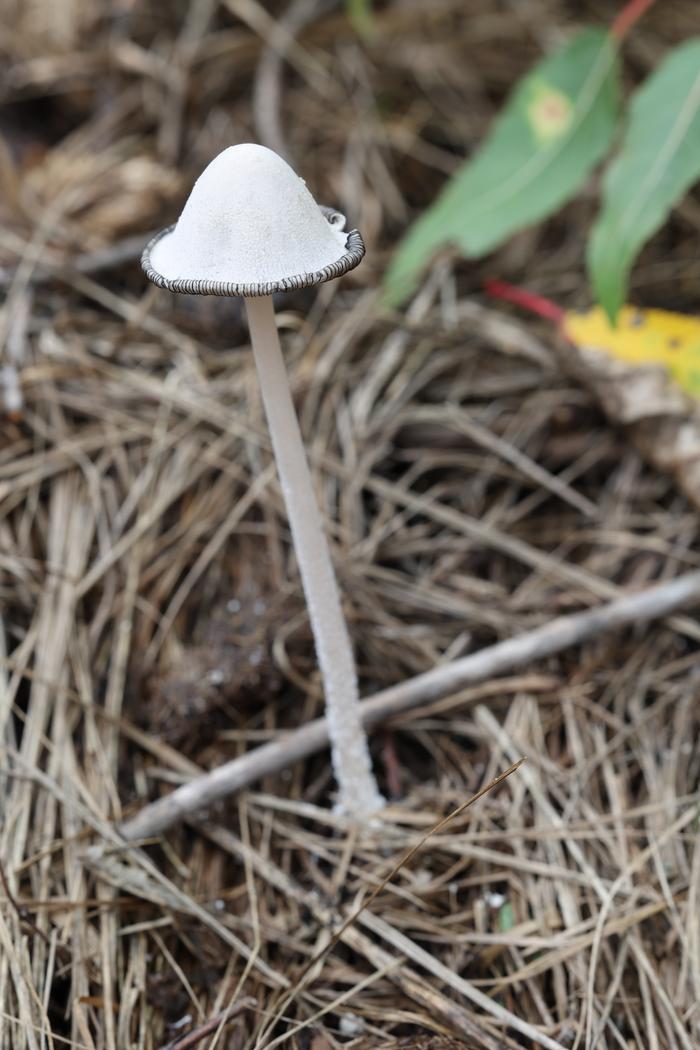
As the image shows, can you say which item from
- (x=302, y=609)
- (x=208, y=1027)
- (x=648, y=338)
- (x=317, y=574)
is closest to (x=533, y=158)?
(x=648, y=338)

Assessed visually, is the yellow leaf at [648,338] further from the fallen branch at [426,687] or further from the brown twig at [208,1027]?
the brown twig at [208,1027]

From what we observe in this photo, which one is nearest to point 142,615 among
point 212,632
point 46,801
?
point 212,632

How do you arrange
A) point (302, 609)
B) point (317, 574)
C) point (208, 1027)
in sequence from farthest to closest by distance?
point (302, 609), point (317, 574), point (208, 1027)

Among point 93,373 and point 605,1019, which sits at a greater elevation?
point 93,373

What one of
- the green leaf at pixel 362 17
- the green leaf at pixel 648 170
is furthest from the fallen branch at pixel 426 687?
the green leaf at pixel 362 17

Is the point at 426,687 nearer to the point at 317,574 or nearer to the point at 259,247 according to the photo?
the point at 317,574

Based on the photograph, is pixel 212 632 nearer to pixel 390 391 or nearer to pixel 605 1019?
pixel 390 391
